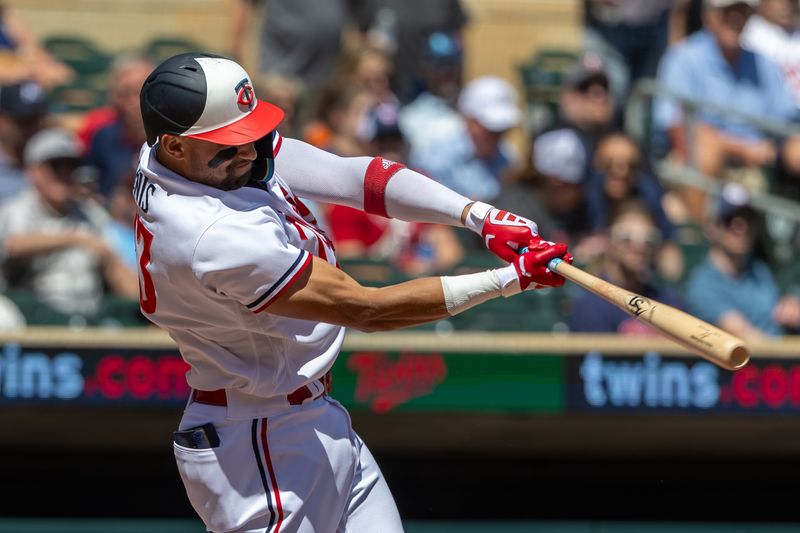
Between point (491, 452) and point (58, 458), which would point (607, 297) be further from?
point (58, 458)

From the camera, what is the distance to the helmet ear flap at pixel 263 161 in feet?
9.27

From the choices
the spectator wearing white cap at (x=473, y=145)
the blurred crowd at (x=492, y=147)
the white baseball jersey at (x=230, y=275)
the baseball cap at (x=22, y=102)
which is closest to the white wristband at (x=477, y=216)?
the white baseball jersey at (x=230, y=275)

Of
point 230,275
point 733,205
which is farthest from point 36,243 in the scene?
point 733,205

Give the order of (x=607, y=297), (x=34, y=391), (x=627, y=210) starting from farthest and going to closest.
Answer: (x=627, y=210) → (x=34, y=391) → (x=607, y=297)

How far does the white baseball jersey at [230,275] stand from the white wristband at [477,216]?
331mm

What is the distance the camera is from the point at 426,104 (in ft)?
21.0

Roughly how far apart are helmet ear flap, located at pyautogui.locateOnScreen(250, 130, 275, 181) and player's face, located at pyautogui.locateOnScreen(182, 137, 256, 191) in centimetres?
7

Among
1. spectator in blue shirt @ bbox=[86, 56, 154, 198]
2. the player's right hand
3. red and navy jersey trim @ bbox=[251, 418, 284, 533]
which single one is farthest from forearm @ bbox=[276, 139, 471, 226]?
spectator in blue shirt @ bbox=[86, 56, 154, 198]

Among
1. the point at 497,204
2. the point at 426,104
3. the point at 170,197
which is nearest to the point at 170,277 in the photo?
the point at 170,197

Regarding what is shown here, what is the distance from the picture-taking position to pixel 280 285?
2.61 m

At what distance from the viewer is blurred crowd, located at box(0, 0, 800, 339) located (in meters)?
5.15

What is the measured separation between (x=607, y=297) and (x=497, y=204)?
2.89 meters

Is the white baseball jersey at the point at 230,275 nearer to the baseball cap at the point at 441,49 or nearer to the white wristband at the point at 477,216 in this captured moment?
the white wristband at the point at 477,216

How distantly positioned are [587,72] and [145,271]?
405cm
